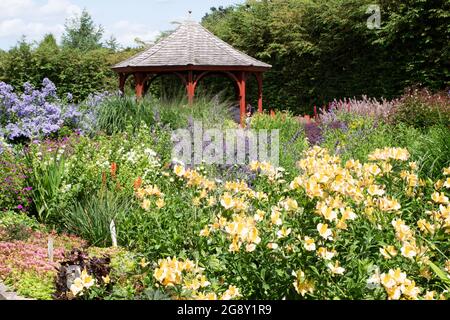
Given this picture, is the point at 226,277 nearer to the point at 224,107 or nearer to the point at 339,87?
the point at 224,107

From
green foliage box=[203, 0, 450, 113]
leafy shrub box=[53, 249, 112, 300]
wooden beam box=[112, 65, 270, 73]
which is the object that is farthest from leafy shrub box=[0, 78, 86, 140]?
green foliage box=[203, 0, 450, 113]

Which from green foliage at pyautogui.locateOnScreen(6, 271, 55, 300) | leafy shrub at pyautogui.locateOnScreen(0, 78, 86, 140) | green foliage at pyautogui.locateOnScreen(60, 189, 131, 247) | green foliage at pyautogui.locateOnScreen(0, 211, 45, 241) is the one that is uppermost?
leafy shrub at pyautogui.locateOnScreen(0, 78, 86, 140)

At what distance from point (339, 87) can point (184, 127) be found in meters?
9.31

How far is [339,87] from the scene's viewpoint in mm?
17750

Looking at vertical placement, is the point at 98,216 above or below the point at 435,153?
below

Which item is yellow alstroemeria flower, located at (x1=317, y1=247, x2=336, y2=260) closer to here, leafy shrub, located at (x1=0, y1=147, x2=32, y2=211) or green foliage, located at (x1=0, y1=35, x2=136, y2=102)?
leafy shrub, located at (x1=0, y1=147, x2=32, y2=211)

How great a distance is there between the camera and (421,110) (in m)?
9.62

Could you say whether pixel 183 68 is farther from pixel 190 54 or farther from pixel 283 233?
pixel 283 233

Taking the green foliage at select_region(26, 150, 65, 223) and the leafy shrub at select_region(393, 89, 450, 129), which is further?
the leafy shrub at select_region(393, 89, 450, 129)

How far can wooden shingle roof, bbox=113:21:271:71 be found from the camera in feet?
49.6

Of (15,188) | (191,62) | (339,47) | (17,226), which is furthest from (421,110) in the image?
(339,47)

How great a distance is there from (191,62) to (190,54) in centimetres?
75

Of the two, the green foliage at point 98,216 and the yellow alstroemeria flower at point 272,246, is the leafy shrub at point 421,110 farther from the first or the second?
the yellow alstroemeria flower at point 272,246

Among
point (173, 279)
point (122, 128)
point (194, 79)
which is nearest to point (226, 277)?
point (173, 279)
